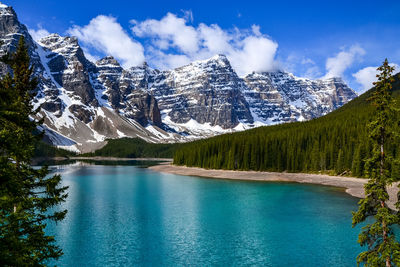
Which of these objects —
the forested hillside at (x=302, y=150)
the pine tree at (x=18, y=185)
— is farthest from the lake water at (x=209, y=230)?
the forested hillside at (x=302, y=150)

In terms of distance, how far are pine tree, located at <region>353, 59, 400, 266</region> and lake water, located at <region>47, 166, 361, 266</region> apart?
14.6 metres

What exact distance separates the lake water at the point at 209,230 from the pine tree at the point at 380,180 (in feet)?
47.9

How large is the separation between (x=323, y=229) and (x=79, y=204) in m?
43.4

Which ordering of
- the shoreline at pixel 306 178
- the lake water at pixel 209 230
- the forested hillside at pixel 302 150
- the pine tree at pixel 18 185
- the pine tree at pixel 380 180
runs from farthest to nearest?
the forested hillside at pixel 302 150 < the shoreline at pixel 306 178 < the lake water at pixel 209 230 < the pine tree at pixel 380 180 < the pine tree at pixel 18 185

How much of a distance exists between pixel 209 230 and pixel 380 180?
28615 mm

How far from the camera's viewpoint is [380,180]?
1683cm

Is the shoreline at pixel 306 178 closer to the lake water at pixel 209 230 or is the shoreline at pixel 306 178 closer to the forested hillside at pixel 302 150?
the forested hillside at pixel 302 150

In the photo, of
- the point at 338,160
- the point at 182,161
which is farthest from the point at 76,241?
the point at 182,161

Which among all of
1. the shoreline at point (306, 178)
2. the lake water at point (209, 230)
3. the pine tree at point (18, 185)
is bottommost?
the lake water at point (209, 230)

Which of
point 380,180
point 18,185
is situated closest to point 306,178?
point 380,180

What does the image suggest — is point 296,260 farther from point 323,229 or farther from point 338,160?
point 338,160

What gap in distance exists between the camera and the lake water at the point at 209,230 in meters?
31.6

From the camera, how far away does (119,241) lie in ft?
121

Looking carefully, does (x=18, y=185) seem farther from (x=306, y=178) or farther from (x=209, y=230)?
(x=306, y=178)
